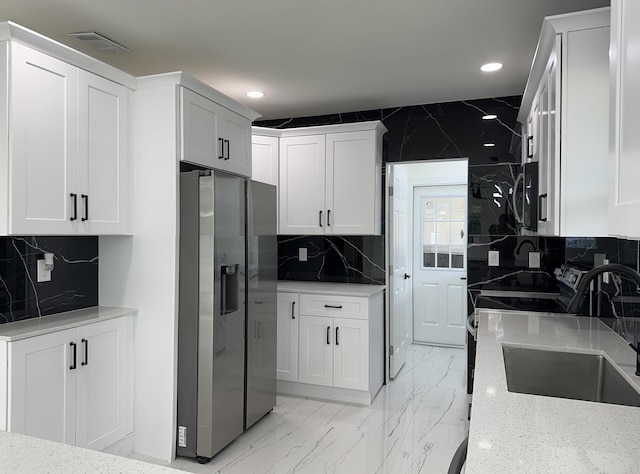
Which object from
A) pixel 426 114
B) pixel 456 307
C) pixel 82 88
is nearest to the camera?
pixel 82 88

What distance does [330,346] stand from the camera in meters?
3.77

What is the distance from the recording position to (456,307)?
555 centimetres

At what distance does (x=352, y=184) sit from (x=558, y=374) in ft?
8.49

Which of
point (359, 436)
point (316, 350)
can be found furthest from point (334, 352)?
point (359, 436)

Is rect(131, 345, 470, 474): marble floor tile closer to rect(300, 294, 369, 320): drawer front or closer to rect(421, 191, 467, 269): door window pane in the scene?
rect(300, 294, 369, 320): drawer front

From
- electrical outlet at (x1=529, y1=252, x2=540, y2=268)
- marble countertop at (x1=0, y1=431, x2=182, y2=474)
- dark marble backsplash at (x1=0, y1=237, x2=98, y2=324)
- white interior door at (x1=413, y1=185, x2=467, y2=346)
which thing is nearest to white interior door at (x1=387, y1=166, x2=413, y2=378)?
white interior door at (x1=413, y1=185, x2=467, y2=346)

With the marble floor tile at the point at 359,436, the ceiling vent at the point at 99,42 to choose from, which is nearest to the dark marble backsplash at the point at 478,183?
the marble floor tile at the point at 359,436

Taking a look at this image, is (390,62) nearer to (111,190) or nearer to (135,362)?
(111,190)

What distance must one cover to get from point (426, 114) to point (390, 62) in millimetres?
1149

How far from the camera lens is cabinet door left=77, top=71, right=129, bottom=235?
2457mm

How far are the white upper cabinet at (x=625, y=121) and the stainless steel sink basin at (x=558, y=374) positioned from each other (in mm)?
975

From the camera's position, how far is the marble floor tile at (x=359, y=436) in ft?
8.75

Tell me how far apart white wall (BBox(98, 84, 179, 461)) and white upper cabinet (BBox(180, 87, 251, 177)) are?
0.09 meters

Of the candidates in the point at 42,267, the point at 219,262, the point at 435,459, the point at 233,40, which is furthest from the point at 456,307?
the point at 42,267
